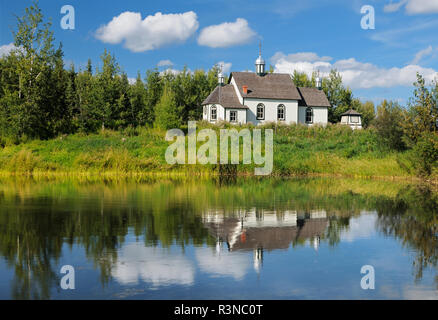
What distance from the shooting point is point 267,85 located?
187 feet

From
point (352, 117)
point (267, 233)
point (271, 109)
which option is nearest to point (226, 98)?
point (271, 109)

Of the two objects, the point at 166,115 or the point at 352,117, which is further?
the point at 352,117

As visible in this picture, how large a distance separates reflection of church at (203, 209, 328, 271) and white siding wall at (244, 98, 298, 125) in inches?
1561

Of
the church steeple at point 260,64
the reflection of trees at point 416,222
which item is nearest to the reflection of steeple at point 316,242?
the reflection of trees at point 416,222

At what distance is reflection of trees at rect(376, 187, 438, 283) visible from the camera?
33.0 ft

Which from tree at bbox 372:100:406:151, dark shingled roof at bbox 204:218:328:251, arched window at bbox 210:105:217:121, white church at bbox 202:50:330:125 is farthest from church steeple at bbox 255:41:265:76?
dark shingled roof at bbox 204:218:328:251

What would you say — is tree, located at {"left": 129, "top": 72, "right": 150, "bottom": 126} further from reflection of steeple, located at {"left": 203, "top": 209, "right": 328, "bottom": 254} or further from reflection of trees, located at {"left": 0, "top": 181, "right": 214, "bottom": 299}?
reflection of steeple, located at {"left": 203, "top": 209, "right": 328, "bottom": 254}

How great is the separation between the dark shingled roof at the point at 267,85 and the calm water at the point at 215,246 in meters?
36.8

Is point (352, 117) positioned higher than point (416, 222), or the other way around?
point (352, 117)

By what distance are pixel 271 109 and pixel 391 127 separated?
22.4 m

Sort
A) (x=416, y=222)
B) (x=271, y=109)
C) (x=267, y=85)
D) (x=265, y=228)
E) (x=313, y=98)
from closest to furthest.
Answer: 1. (x=265, y=228)
2. (x=416, y=222)
3. (x=271, y=109)
4. (x=267, y=85)
5. (x=313, y=98)

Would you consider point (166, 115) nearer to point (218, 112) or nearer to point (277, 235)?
point (218, 112)
